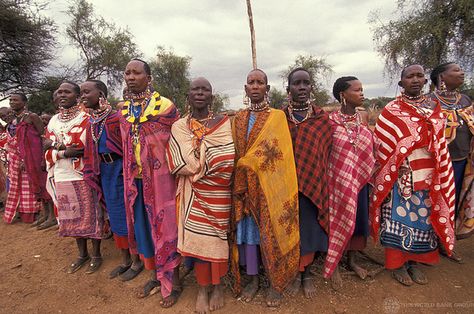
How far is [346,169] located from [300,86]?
3.29 ft

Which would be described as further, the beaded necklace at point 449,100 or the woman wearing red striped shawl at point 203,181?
the beaded necklace at point 449,100

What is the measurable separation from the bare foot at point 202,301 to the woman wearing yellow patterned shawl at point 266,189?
1.95ft

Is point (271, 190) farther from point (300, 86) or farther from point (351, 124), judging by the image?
point (351, 124)

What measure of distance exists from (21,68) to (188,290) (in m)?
14.2

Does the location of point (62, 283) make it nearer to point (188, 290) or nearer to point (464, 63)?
point (188, 290)

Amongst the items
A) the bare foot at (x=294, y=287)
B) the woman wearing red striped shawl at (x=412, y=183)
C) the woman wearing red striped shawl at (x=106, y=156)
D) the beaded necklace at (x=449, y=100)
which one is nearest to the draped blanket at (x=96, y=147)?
the woman wearing red striped shawl at (x=106, y=156)

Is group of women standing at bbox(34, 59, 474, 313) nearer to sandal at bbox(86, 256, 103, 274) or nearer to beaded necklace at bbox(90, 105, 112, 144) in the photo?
beaded necklace at bbox(90, 105, 112, 144)

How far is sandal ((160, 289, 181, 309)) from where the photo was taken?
2994mm

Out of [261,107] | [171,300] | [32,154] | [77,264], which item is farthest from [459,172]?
[32,154]

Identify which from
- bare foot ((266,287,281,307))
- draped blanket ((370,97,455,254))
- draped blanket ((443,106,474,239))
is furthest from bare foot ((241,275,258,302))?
draped blanket ((443,106,474,239))

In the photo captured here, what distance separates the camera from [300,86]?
2875mm

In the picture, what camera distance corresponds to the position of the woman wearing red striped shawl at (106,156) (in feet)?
11.0

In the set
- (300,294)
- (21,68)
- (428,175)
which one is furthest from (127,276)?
(21,68)

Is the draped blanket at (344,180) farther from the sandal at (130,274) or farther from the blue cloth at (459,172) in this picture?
the sandal at (130,274)
